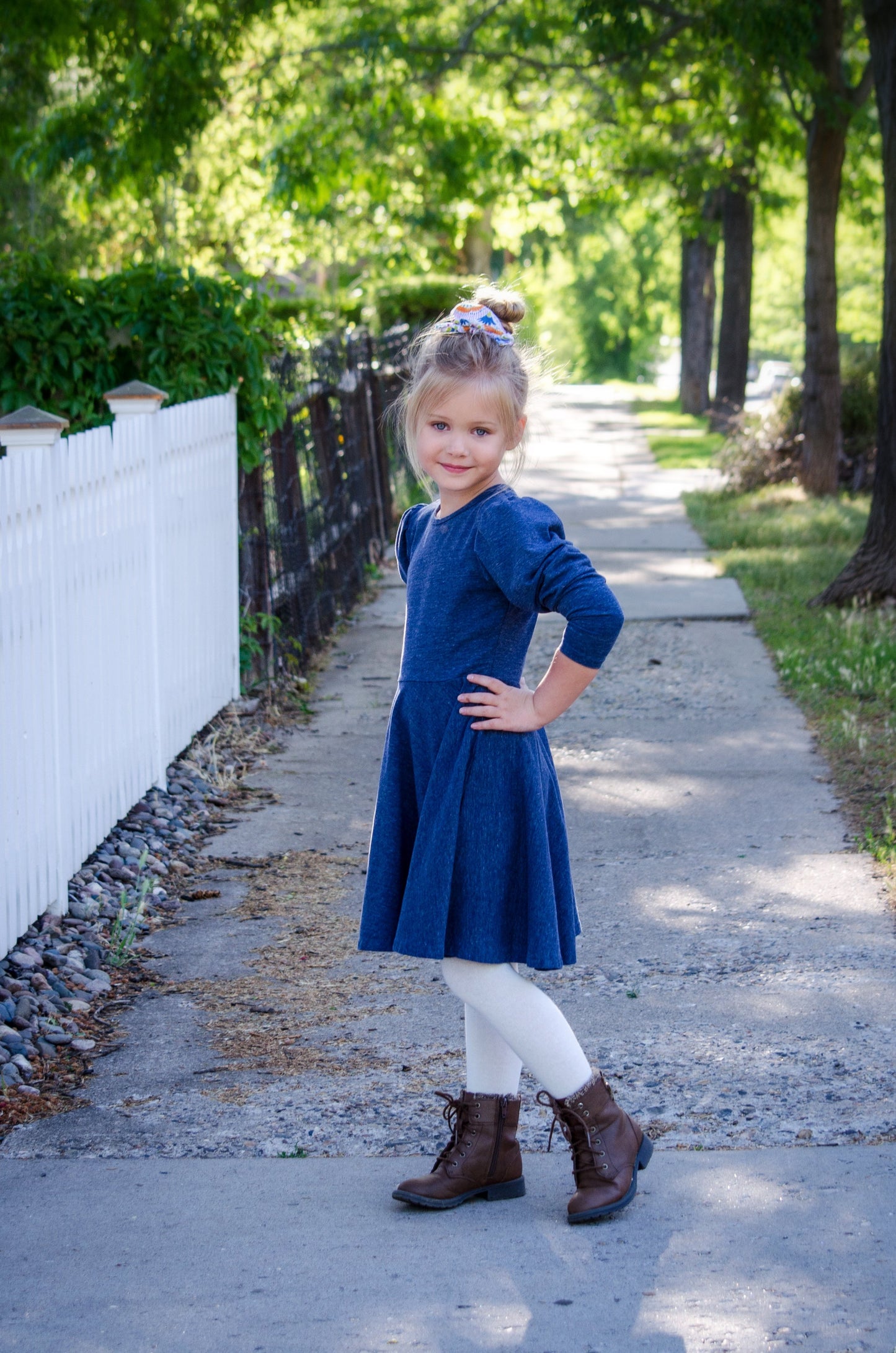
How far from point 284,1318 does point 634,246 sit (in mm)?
46863

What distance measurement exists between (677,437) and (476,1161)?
20.5 m

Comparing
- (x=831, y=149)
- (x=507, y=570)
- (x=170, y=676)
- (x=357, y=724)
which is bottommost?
(x=357, y=724)

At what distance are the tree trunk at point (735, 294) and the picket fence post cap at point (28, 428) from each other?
16.2 meters

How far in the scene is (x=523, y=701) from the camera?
2.76 meters

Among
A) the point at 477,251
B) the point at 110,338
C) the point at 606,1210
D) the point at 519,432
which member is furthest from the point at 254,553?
the point at 477,251

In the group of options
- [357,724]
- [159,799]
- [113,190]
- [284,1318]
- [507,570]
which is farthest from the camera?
[113,190]

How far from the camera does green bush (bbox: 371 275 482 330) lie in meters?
14.9

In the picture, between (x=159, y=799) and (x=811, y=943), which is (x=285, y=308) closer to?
(x=159, y=799)

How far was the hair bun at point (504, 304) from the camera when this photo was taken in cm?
292

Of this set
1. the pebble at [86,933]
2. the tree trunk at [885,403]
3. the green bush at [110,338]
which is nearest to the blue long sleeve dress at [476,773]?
the pebble at [86,933]

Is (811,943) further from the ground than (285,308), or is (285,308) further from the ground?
(285,308)

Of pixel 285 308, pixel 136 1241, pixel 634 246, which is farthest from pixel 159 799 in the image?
pixel 634 246

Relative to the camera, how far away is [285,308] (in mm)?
15008

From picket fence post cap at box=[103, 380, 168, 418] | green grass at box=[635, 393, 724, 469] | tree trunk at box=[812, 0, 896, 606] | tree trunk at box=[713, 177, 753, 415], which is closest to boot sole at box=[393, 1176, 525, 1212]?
picket fence post cap at box=[103, 380, 168, 418]
